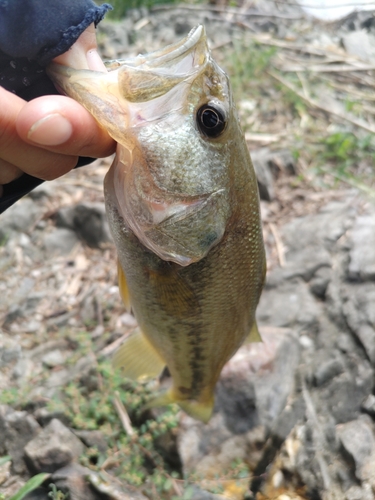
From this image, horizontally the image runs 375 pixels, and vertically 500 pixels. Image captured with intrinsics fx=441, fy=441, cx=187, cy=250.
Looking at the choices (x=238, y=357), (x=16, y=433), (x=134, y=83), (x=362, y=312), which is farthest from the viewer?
(x=362, y=312)

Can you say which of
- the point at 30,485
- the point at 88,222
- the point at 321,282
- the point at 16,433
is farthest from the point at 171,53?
the point at 88,222

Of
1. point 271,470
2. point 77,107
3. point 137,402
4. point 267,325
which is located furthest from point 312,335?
point 77,107

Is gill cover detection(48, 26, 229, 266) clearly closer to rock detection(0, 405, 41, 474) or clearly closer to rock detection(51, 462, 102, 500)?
rock detection(51, 462, 102, 500)

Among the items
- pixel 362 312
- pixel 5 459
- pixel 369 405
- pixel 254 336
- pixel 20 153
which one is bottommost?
pixel 369 405

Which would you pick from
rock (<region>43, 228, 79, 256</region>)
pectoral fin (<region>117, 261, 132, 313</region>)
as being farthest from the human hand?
rock (<region>43, 228, 79, 256</region>)

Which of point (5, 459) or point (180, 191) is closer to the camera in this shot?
point (180, 191)

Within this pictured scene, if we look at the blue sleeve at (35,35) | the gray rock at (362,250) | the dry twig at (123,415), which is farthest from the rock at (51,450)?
the gray rock at (362,250)

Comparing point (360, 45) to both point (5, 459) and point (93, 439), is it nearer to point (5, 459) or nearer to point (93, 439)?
point (93, 439)
